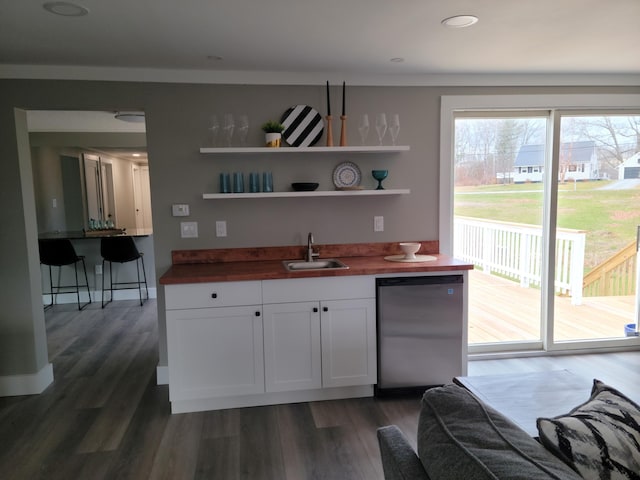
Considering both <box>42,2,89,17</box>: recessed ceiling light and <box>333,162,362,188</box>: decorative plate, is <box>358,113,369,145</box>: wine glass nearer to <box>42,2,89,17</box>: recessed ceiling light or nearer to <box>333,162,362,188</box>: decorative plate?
<box>333,162,362,188</box>: decorative plate

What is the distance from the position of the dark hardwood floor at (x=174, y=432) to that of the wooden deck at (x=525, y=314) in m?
0.25

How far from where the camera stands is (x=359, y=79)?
3127mm

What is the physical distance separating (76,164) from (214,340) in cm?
480

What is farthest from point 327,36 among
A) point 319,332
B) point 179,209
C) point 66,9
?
point 319,332

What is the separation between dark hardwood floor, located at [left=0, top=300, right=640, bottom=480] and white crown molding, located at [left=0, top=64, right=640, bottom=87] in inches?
87.4

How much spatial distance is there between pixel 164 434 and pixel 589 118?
396cm

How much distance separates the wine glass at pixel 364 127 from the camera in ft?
9.99

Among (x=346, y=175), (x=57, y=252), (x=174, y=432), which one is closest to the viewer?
(x=174, y=432)

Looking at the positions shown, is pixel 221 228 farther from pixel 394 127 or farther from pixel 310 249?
pixel 394 127

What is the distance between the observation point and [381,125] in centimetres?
308

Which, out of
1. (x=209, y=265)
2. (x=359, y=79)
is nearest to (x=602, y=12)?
(x=359, y=79)

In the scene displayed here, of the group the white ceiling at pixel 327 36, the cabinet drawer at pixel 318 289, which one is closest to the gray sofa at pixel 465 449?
the cabinet drawer at pixel 318 289

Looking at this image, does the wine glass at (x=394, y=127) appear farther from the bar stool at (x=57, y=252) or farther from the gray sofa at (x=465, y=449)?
the bar stool at (x=57, y=252)

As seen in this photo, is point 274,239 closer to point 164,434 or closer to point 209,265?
point 209,265
